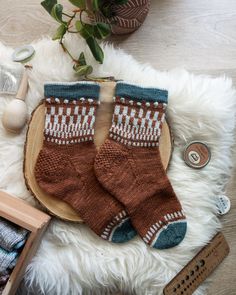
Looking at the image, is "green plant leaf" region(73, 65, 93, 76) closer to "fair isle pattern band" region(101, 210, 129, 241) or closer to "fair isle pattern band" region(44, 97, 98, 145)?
"fair isle pattern band" region(44, 97, 98, 145)

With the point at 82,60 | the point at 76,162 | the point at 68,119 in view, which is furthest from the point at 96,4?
the point at 76,162

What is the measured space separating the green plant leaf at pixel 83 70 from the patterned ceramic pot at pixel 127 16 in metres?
0.14

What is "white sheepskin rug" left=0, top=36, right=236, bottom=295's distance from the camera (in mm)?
969

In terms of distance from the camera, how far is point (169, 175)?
3.31 feet

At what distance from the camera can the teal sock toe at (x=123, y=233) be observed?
964mm

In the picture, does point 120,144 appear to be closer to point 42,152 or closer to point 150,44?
point 42,152

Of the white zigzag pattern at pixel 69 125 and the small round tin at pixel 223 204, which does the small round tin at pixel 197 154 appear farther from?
the white zigzag pattern at pixel 69 125

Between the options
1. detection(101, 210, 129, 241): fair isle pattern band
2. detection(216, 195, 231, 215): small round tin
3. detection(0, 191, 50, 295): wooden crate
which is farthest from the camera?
detection(216, 195, 231, 215): small round tin

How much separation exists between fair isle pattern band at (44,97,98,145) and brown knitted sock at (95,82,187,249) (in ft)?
0.21

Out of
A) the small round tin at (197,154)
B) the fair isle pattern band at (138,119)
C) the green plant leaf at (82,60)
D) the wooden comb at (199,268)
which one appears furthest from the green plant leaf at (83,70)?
the wooden comb at (199,268)

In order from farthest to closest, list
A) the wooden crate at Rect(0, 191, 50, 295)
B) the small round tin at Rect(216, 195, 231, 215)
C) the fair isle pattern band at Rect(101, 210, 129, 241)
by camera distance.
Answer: the small round tin at Rect(216, 195, 231, 215) → the fair isle pattern band at Rect(101, 210, 129, 241) → the wooden crate at Rect(0, 191, 50, 295)

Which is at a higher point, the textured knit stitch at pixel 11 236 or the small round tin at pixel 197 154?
the small round tin at pixel 197 154

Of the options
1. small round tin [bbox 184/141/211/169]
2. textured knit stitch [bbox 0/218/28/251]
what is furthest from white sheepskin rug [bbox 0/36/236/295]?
textured knit stitch [bbox 0/218/28/251]

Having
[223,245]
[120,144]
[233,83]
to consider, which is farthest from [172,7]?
[223,245]
